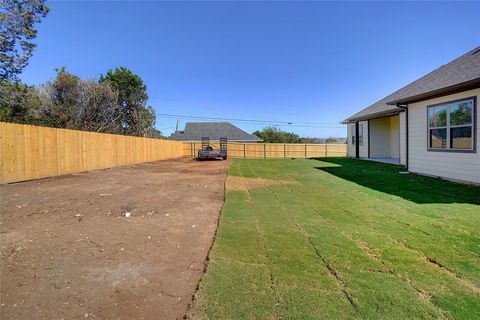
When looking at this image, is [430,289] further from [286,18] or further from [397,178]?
[286,18]

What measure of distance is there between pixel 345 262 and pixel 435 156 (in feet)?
26.8

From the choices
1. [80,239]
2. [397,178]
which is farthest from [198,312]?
[397,178]

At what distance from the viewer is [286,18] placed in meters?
13.0

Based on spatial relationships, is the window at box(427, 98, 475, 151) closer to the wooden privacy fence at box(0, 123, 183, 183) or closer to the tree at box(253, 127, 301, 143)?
the wooden privacy fence at box(0, 123, 183, 183)

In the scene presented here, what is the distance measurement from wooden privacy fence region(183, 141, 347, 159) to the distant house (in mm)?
11338

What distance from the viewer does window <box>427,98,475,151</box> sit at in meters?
7.56

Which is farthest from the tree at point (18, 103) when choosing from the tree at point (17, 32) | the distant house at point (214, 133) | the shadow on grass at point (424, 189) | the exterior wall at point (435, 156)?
the distant house at point (214, 133)

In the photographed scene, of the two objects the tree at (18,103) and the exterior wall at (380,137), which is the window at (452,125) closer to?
the exterior wall at (380,137)

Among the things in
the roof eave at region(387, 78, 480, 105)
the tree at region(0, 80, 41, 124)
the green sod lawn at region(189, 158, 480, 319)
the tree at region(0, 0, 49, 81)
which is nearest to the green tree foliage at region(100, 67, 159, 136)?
the tree at region(0, 80, 41, 124)

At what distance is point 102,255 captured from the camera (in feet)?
10.5

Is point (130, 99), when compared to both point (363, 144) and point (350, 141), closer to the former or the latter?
point (350, 141)

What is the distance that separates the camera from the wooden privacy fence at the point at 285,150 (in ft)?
89.2

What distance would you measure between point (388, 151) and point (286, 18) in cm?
1075

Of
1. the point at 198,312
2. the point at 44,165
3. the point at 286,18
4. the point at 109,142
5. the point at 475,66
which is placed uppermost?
the point at 286,18
